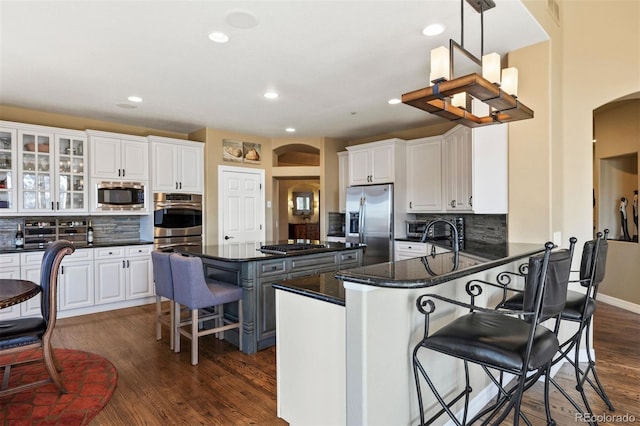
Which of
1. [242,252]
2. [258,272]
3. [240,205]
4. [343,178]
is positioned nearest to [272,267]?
[258,272]

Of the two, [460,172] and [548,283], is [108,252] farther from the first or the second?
[548,283]

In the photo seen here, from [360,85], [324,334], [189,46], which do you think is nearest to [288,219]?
[360,85]

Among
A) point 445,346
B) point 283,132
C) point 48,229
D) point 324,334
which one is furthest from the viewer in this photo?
point 283,132

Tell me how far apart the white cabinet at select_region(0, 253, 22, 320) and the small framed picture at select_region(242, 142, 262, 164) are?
11.1 ft

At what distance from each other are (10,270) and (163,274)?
2156 millimetres

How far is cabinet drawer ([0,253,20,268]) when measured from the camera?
13.1 feet

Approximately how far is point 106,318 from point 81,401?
2182 mm

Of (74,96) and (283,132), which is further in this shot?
(283,132)

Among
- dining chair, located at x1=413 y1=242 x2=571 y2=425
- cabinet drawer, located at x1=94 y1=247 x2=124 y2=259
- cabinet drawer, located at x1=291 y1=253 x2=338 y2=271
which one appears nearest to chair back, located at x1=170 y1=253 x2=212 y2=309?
cabinet drawer, located at x1=291 y1=253 x2=338 y2=271

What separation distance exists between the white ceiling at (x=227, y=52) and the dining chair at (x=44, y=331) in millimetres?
1603

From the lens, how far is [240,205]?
622 cm

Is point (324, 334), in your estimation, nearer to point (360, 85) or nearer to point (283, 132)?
point (360, 85)

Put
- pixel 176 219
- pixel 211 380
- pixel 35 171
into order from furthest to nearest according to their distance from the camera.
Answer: pixel 176 219 → pixel 35 171 → pixel 211 380

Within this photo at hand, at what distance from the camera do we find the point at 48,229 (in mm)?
4719
